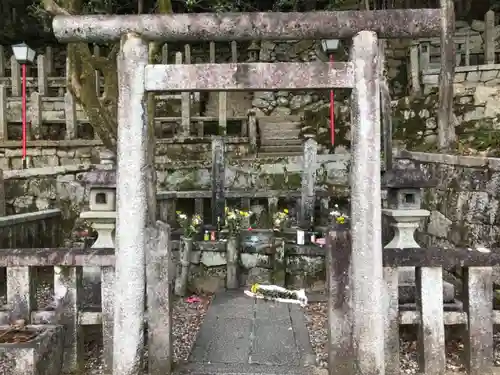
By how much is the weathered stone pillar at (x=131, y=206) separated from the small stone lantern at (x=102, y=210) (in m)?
1.19

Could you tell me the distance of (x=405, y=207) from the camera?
5.03m

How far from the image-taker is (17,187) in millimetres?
9180

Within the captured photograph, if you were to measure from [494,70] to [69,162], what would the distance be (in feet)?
43.3

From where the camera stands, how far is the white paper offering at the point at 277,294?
672 cm

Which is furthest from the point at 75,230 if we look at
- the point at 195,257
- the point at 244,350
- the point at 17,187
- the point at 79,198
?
the point at 244,350

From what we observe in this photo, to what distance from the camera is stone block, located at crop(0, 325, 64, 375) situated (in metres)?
3.75

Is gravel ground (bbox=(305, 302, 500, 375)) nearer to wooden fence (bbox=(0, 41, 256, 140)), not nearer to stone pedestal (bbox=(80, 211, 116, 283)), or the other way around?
stone pedestal (bbox=(80, 211, 116, 283))

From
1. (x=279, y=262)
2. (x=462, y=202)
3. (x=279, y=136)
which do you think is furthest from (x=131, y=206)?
(x=279, y=136)

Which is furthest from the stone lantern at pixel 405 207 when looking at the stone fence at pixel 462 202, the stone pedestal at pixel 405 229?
the stone fence at pixel 462 202

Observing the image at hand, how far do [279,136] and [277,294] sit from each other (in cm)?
794

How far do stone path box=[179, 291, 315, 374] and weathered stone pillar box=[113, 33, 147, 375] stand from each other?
0.70 metres

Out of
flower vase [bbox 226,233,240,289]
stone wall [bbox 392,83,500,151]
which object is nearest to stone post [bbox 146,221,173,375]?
flower vase [bbox 226,233,240,289]

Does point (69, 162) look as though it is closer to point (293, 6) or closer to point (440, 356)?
point (293, 6)

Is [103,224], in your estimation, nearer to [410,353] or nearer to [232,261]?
[232,261]
